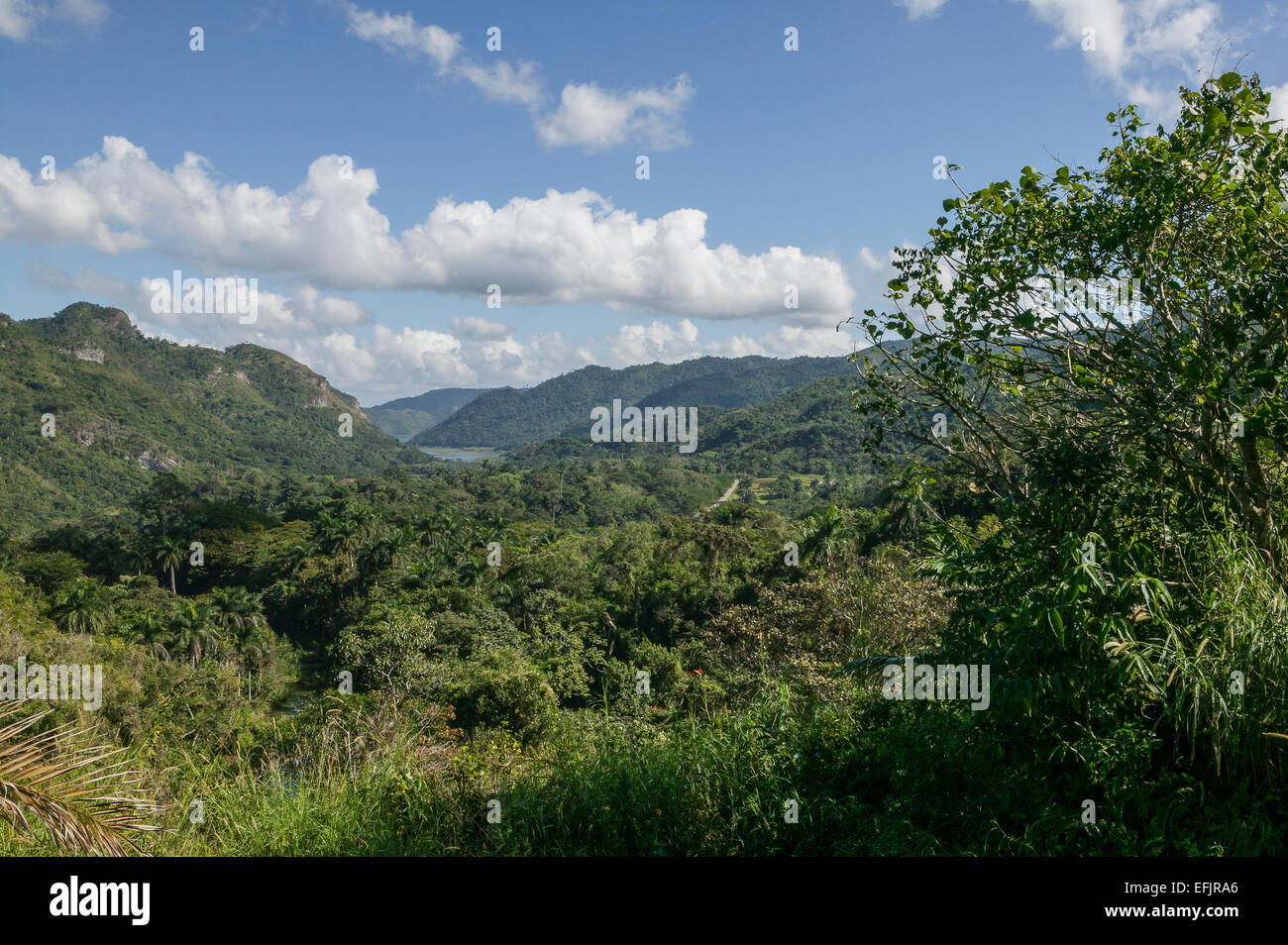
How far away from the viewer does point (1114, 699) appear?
285 centimetres

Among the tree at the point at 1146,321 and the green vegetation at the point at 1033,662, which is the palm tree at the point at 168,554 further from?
the tree at the point at 1146,321

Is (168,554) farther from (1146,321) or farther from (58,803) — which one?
(1146,321)

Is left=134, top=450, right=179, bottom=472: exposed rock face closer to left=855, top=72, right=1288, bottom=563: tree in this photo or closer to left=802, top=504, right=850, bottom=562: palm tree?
left=802, top=504, right=850, bottom=562: palm tree

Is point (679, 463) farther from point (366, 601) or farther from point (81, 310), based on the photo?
point (81, 310)

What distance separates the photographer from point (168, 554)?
4141cm

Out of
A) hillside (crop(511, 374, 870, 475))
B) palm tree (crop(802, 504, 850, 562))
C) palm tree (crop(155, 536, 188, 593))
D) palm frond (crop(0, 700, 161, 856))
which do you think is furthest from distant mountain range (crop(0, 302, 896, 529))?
palm frond (crop(0, 700, 161, 856))

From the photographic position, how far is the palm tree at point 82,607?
27375mm

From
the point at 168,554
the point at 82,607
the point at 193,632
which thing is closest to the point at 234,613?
the point at 193,632

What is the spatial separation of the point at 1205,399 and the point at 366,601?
36.3m

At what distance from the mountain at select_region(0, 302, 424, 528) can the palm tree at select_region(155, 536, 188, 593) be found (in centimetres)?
3364

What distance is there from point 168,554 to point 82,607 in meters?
13.4

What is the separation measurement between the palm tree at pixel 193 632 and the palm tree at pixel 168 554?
1397cm
